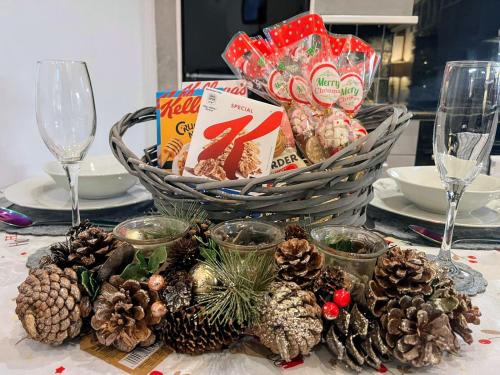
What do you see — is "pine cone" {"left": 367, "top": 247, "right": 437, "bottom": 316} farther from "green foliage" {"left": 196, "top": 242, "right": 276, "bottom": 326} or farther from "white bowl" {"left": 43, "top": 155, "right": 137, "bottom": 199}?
"white bowl" {"left": 43, "top": 155, "right": 137, "bottom": 199}

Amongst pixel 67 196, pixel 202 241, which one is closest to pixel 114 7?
pixel 67 196

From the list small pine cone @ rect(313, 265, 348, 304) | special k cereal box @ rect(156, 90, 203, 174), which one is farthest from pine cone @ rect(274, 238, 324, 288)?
special k cereal box @ rect(156, 90, 203, 174)

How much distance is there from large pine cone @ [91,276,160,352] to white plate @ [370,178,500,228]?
1.88ft

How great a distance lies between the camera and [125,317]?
1.35 ft

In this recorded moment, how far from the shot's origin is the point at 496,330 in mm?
485

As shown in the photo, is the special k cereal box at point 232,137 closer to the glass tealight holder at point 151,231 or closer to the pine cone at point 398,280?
the glass tealight holder at point 151,231

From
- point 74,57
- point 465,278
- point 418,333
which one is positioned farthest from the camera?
point 74,57

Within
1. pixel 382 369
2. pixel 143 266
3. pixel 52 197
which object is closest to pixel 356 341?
pixel 382 369

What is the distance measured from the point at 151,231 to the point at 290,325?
0.23 m

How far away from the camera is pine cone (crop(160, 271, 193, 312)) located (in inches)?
16.8

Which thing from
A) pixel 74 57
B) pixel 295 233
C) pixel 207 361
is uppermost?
pixel 74 57

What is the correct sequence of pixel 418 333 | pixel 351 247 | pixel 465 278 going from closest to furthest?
pixel 418 333 → pixel 351 247 → pixel 465 278

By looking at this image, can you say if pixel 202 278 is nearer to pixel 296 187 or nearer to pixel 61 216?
pixel 296 187

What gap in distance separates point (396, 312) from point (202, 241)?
0.78ft
